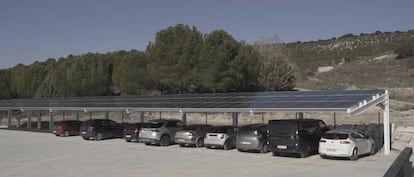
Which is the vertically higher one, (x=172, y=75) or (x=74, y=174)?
(x=172, y=75)

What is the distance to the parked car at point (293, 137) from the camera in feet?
70.8

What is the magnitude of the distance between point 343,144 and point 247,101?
8.48 metres

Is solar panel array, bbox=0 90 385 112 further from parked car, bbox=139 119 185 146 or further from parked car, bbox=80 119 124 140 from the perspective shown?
parked car, bbox=80 119 124 140

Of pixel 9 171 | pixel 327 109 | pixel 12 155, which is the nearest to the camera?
pixel 9 171

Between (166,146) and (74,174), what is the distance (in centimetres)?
1223

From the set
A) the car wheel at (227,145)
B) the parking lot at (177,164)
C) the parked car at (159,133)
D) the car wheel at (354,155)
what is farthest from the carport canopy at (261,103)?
the parking lot at (177,164)

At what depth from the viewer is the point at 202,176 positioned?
16250 millimetres

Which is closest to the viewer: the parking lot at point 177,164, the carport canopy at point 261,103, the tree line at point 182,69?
the parking lot at point 177,164

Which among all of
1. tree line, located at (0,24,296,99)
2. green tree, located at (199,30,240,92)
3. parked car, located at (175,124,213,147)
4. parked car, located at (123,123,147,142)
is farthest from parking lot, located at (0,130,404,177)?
tree line, located at (0,24,296,99)

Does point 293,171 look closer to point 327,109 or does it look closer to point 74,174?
point 327,109

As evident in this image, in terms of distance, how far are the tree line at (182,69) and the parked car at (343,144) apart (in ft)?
88.8

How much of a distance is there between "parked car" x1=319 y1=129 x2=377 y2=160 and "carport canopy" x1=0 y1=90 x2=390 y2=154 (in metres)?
1.00

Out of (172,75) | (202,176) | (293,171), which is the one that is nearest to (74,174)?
(202,176)

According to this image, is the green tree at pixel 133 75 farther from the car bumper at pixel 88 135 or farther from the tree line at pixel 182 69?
the car bumper at pixel 88 135
